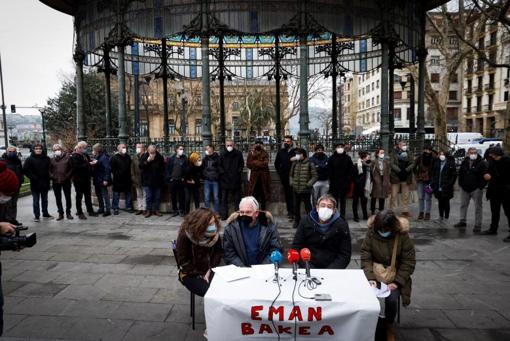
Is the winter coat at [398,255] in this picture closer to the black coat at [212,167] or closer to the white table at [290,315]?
the white table at [290,315]

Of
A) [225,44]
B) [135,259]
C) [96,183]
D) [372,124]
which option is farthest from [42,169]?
[372,124]

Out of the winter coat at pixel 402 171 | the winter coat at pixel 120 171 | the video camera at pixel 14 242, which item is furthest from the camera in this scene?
the winter coat at pixel 120 171

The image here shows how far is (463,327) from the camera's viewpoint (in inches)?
193

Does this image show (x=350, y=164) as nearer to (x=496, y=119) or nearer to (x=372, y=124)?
(x=496, y=119)

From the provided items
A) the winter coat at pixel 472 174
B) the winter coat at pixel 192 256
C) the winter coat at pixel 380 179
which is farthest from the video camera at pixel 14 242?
the winter coat at pixel 472 174

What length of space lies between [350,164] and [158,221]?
18.1 ft

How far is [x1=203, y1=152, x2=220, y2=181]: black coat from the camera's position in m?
11.3

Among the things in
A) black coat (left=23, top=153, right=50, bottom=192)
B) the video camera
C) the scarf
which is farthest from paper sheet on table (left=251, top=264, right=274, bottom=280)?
black coat (left=23, top=153, right=50, bottom=192)

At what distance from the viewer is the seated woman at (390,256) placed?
457 centimetres

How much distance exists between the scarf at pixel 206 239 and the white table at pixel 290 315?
1147 mm

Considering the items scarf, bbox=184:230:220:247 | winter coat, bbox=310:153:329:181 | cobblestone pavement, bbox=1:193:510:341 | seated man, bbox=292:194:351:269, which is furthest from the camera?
winter coat, bbox=310:153:329:181

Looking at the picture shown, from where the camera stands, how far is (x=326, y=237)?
505 cm

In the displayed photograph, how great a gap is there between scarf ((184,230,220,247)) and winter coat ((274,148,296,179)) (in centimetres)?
653

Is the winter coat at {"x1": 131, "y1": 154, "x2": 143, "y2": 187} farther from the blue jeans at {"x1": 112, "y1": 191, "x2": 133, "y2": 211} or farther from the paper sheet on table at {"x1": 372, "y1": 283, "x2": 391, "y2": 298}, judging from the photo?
the paper sheet on table at {"x1": 372, "y1": 283, "x2": 391, "y2": 298}
